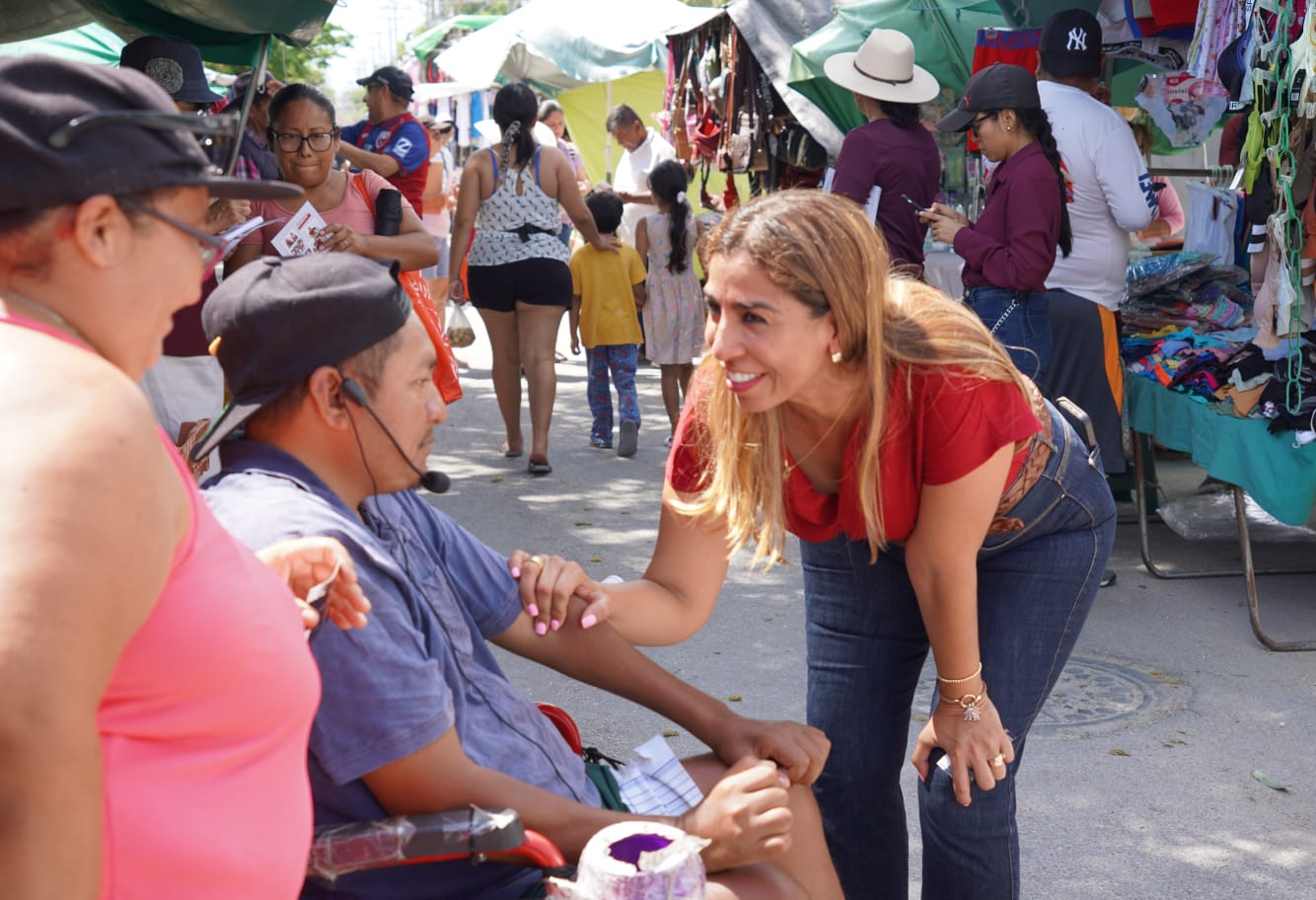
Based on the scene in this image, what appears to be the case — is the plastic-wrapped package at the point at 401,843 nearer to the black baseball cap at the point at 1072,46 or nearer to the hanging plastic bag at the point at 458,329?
the black baseball cap at the point at 1072,46

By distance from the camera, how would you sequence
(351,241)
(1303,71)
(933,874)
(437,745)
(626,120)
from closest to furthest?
(437,745), (933,874), (1303,71), (351,241), (626,120)

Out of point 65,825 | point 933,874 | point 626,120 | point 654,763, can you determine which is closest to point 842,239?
point 654,763

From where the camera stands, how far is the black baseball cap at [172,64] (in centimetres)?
519

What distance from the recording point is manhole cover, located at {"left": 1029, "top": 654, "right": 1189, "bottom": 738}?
4410mm

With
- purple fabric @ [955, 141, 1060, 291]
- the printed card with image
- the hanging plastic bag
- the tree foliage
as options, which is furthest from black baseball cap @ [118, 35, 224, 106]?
the tree foliage

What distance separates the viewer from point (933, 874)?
108 inches

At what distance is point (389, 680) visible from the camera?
2.01 m

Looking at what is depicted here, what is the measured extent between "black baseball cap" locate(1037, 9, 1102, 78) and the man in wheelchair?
4.19 meters

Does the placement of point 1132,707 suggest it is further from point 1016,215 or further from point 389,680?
point 389,680

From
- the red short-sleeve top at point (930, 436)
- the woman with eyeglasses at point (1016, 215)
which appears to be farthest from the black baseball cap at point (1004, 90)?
the red short-sleeve top at point (930, 436)

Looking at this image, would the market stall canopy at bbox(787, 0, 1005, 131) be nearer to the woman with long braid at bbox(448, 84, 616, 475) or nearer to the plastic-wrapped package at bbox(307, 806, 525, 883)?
the woman with long braid at bbox(448, 84, 616, 475)

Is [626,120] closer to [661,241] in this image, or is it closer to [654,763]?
[661,241]

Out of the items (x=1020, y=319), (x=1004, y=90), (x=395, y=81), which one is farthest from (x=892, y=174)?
(x=395, y=81)

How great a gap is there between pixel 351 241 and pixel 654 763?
333 cm
